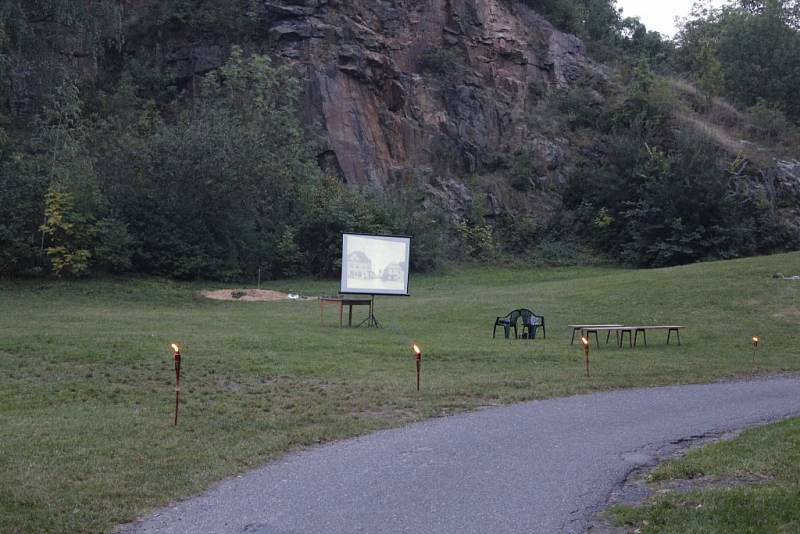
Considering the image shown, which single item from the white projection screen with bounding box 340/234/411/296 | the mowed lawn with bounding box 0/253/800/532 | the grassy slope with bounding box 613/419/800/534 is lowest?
the mowed lawn with bounding box 0/253/800/532

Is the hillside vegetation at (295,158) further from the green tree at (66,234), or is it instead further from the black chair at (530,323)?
the black chair at (530,323)

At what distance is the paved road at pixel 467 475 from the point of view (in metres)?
7.74

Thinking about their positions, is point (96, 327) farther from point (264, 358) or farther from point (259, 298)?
point (259, 298)

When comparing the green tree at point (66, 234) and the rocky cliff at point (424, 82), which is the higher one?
the rocky cliff at point (424, 82)

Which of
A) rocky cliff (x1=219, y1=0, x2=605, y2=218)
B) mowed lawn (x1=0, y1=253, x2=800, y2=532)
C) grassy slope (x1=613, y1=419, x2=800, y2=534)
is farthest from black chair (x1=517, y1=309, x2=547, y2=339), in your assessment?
rocky cliff (x1=219, y1=0, x2=605, y2=218)

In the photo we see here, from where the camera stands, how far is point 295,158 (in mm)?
47375

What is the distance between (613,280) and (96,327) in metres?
21.1

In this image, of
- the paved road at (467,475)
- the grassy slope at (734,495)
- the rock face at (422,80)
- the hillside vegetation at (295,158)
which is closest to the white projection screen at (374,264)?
the paved road at (467,475)

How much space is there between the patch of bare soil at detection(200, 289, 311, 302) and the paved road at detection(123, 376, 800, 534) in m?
22.1

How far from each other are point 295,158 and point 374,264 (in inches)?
874

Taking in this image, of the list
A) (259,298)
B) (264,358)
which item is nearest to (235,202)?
(259,298)

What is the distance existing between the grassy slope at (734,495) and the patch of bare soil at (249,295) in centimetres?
2583

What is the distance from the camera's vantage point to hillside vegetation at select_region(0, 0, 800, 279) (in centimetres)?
3862

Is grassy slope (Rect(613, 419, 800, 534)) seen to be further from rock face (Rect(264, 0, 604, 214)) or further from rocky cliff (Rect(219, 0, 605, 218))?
rocky cliff (Rect(219, 0, 605, 218))
